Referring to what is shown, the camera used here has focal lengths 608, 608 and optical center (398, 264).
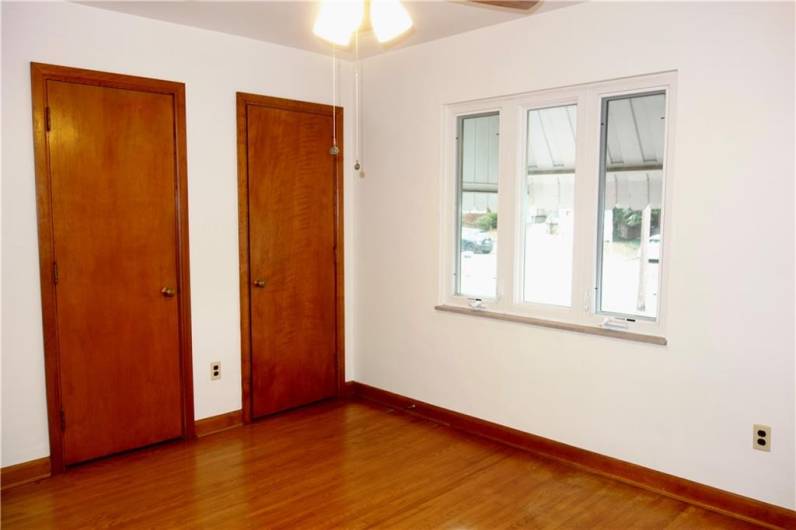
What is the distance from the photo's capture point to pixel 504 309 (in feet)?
12.2

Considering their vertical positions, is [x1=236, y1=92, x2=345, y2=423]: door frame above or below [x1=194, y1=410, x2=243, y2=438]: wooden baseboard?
above

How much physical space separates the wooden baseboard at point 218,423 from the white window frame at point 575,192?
161cm

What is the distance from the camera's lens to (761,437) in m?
2.73

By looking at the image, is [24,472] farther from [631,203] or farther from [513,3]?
[631,203]

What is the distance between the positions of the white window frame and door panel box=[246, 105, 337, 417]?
0.93 m

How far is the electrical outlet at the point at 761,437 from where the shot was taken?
8.87ft

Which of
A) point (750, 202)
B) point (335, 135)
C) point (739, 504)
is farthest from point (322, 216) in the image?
point (739, 504)

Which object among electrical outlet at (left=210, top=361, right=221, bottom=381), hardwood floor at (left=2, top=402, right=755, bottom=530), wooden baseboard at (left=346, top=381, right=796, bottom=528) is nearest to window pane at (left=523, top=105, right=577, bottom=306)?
wooden baseboard at (left=346, top=381, right=796, bottom=528)

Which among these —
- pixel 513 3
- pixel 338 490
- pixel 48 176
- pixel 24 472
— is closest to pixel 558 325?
pixel 338 490

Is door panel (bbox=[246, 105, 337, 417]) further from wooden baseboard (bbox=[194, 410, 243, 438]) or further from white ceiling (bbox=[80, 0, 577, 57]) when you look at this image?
white ceiling (bbox=[80, 0, 577, 57])

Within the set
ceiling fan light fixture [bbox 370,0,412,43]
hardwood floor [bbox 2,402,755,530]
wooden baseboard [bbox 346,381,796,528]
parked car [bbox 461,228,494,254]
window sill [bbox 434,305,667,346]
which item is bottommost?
hardwood floor [bbox 2,402,755,530]

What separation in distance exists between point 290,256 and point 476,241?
1293 mm

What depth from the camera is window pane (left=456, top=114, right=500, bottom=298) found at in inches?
148

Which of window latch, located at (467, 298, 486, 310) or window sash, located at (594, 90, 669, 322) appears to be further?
window latch, located at (467, 298, 486, 310)
